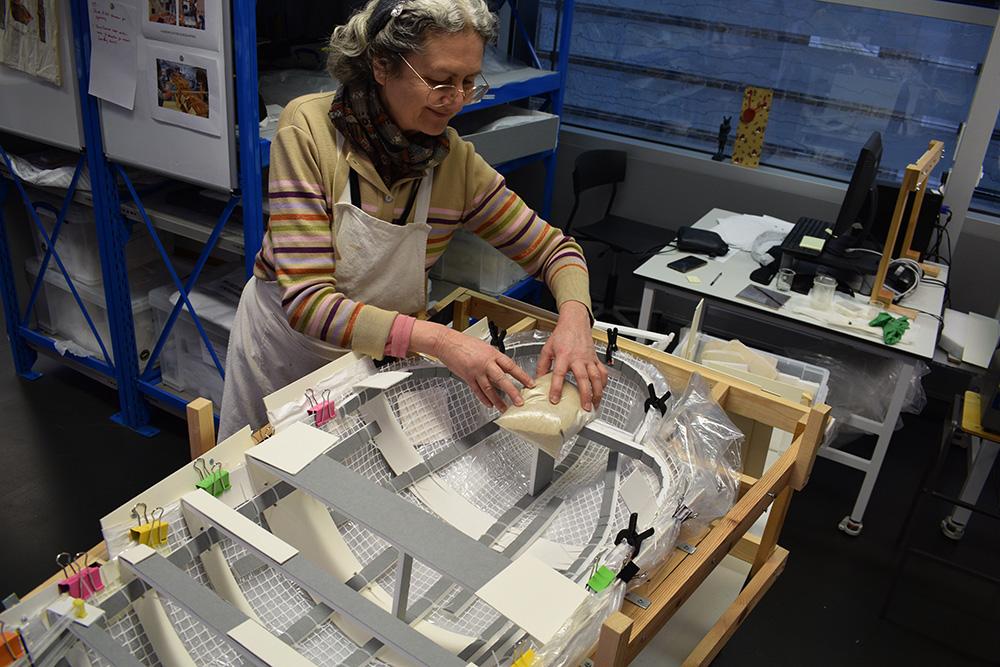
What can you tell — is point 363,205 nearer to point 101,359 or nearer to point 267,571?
point 267,571

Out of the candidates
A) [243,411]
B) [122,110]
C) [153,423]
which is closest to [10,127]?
[122,110]

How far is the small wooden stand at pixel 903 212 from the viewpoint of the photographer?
2789 millimetres

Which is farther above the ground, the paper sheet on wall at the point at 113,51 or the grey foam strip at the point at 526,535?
the paper sheet on wall at the point at 113,51

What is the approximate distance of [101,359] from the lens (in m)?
3.34

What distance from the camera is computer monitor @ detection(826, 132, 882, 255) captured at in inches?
110

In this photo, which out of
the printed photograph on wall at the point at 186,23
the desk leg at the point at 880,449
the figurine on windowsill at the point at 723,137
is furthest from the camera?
the figurine on windowsill at the point at 723,137

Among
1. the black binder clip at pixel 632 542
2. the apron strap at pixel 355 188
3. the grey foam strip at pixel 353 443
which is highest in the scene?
the apron strap at pixel 355 188

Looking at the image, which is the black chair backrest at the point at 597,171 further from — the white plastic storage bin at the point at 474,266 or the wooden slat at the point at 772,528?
the wooden slat at the point at 772,528

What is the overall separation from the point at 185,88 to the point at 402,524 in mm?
1814

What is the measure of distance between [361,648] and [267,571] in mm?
203

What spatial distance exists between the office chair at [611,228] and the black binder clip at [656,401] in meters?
2.47

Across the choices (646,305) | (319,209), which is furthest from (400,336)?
(646,305)

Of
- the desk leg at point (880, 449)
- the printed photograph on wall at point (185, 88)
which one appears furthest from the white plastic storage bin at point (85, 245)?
the desk leg at point (880, 449)

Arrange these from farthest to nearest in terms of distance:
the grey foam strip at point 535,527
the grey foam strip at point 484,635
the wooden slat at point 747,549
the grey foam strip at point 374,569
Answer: the wooden slat at point 747,549
the grey foam strip at point 535,527
the grey foam strip at point 374,569
the grey foam strip at point 484,635
